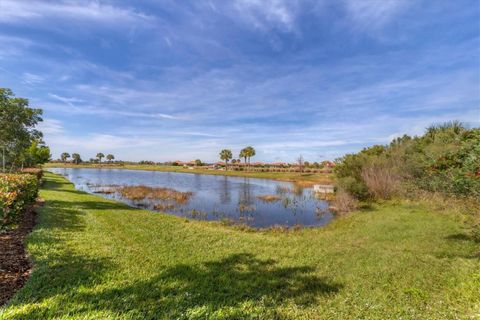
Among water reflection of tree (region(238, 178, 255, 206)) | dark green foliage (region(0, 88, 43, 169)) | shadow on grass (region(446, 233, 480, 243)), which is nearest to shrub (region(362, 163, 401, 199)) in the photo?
shadow on grass (region(446, 233, 480, 243))

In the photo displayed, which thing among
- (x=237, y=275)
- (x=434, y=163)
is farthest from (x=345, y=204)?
(x=237, y=275)

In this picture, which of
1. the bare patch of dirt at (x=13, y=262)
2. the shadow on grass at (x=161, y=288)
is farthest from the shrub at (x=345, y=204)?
the bare patch of dirt at (x=13, y=262)

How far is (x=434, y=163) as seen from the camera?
7527 millimetres

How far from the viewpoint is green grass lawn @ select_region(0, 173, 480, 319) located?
13.6ft

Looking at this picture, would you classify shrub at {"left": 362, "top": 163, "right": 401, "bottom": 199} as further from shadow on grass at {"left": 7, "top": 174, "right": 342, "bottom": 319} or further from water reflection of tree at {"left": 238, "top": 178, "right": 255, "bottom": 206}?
shadow on grass at {"left": 7, "top": 174, "right": 342, "bottom": 319}

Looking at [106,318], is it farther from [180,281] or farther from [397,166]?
[397,166]

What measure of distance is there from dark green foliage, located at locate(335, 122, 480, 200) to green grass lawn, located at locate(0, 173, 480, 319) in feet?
7.49

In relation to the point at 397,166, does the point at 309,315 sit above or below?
below

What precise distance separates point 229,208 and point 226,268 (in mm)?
14211


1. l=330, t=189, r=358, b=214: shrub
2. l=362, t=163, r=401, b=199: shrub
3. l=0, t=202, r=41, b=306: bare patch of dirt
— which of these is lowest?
l=330, t=189, r=358, b=214: shrub

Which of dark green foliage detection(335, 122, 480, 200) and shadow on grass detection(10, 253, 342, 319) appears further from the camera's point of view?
dark green foliage detection(335, 122, 480, 200)

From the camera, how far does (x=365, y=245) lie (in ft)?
29.5

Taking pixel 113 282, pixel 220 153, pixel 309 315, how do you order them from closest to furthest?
pixel 309 315 < pixel 113 282 < pixel 220 153

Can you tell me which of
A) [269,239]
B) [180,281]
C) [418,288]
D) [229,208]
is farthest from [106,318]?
[229,208]
